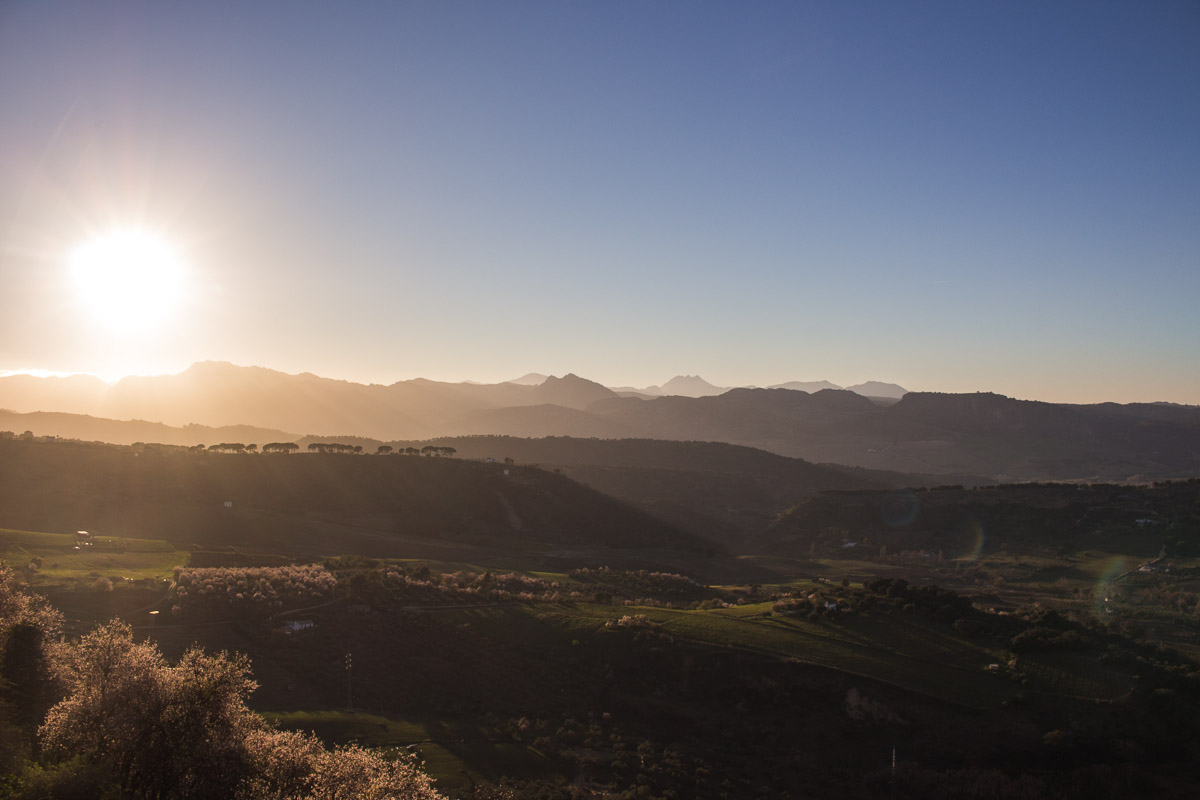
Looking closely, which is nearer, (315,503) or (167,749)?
(167,749)

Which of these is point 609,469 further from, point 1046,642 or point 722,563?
point 1046,642

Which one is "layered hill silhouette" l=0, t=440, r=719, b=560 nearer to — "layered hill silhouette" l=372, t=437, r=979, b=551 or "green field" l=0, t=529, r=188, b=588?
"green field" l=0, t=529, r=188, b=588

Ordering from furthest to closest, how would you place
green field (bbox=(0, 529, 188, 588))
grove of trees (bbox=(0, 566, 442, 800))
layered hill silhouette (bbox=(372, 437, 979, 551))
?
1. layered hill silhouette (bbox=(372, 437, 979, 551))
2. green field (bbox=(0, 529, 188, 588))
3. grove of trees (bbox=(0, 566, 442, 800))

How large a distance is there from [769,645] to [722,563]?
3427 centimetres

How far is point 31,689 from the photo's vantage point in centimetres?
1686

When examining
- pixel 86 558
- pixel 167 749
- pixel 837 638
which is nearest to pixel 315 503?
pixel 86 558

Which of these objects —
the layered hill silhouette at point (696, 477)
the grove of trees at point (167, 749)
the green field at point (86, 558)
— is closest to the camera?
the grove of trees at point (167, 749)

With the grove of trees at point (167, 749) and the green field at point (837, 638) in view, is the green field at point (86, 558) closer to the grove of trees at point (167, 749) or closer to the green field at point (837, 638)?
the green field at point (837, 638)

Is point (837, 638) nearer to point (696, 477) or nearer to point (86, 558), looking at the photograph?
point (86, 558)

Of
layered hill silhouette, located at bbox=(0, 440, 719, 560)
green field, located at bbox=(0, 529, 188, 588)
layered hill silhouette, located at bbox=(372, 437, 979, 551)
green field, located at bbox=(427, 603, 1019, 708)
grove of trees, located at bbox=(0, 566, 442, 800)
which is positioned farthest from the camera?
layered hill silhouette, located at bbox=(372, 437, 979, 551)

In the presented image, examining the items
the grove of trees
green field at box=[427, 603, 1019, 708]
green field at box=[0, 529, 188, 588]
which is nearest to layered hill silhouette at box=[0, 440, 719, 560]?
green field at box=[0, 529, 188, 588]

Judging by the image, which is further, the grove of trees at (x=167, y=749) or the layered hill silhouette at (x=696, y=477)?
the layered hill silhouette at (x=696, y=477)

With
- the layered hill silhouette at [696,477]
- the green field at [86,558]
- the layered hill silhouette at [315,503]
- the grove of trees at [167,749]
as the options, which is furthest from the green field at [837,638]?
the layered hill silhouette at [696,477]

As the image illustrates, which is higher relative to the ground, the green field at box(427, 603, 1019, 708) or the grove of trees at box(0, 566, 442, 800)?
the grove of trees at box(0, 566, 442, 800)
